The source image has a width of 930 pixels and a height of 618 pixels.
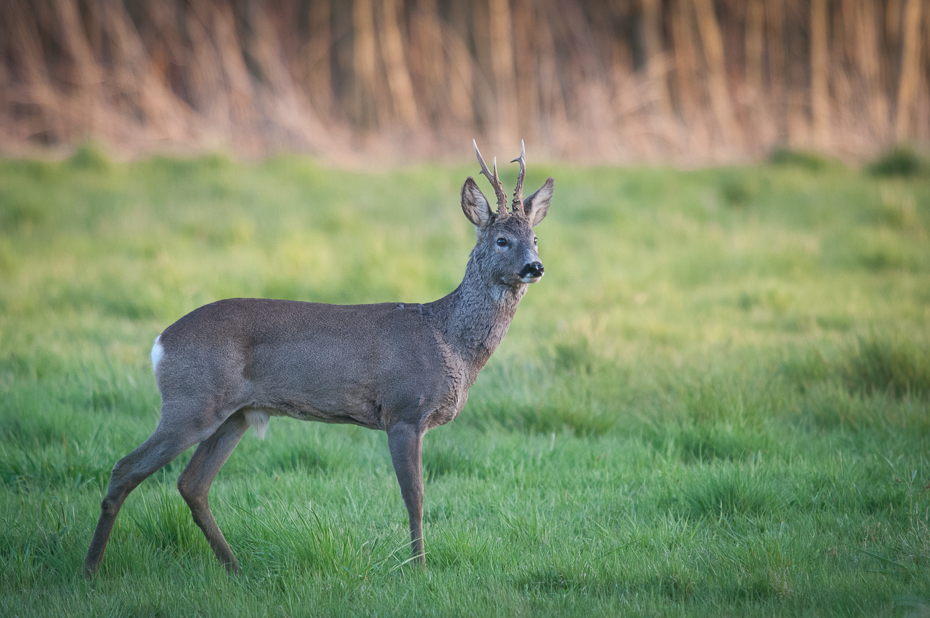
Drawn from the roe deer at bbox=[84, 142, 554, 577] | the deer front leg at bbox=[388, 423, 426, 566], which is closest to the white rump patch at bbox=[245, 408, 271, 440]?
the roe deer at bbox=[84, 142, 554, 577]

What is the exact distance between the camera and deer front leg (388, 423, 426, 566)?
3529mm

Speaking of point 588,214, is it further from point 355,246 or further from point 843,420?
point 843,420

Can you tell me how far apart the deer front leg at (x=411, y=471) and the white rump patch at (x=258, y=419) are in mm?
553

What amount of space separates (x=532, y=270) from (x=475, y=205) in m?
0.46

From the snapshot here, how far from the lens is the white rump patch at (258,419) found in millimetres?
3664

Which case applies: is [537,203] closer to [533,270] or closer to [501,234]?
[501,234]

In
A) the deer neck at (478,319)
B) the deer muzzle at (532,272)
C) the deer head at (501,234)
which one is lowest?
the deer neck at (478,319)

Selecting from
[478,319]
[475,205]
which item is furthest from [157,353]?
[475,205]

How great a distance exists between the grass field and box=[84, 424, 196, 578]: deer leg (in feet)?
0.35

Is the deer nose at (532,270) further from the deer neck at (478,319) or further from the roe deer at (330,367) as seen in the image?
the deer neck at (478,319)

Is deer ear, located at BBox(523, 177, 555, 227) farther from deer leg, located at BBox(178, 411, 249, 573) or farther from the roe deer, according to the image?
deer leg, located at BBox(178, 411, 249, 573)

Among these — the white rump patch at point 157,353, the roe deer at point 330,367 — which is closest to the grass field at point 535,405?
the roe deer at point 330,367

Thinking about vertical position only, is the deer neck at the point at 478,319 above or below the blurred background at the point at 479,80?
below

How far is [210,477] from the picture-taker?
3713mm
